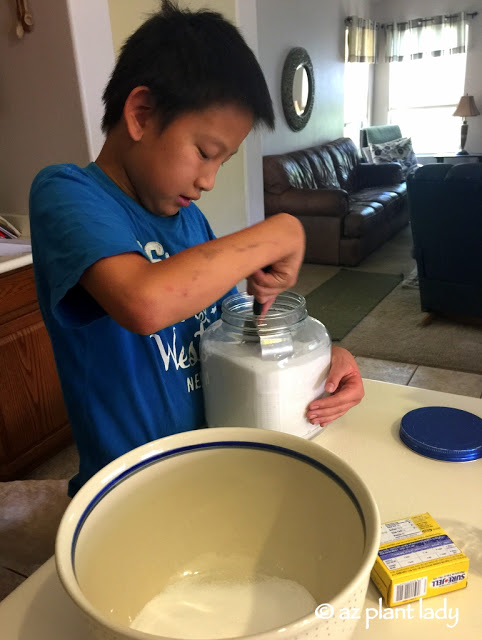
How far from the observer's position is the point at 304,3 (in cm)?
506

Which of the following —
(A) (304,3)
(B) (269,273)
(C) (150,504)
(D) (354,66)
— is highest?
(A) (304,3)

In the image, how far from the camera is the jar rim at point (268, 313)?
0.62 m

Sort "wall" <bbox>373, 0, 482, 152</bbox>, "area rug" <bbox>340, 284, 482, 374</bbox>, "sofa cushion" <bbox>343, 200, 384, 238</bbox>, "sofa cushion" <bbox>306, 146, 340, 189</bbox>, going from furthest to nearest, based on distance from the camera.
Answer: "wall" <bbox>373, 0, 482, 152</bbox>, "sofa cushion" <bbox>306, 146, 340, 189</bbox>, "sofa cushion" <bbox>343, 200, 384, 238</bbox>, "area rug" <bbox>340, 284, 482, 374</bbox>

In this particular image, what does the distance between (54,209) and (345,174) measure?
17.2 ft

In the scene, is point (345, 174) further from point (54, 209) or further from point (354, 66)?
point (54, 209)

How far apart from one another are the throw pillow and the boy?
234 inches

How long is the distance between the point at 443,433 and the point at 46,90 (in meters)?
1.72

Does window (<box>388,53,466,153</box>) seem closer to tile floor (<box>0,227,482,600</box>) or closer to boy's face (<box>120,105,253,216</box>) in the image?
tile floor (<box>0,227,482,600</box>)

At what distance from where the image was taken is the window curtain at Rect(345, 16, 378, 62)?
20.0 ft

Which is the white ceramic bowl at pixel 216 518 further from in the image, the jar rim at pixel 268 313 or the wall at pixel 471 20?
the wall at pixel 471 20

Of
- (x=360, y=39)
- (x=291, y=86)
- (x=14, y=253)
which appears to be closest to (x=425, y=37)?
(x=360, y=39)

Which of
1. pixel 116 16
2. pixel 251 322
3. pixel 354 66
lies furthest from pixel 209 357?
pixel 354 66

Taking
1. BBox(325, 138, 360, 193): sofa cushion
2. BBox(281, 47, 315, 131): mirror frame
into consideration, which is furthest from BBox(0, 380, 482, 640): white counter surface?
BBox(325, 138, 360, 193): sofa cushion

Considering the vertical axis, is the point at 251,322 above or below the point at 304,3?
below
